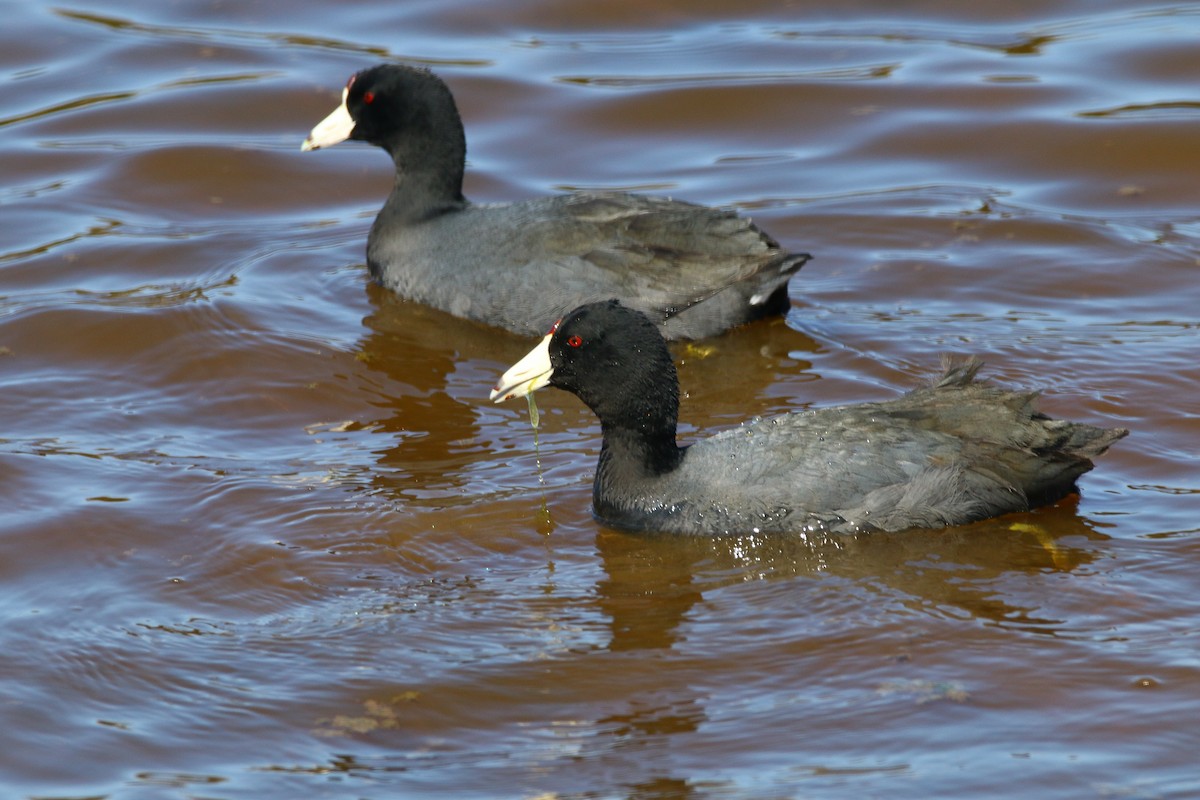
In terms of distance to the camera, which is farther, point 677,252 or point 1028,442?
point 677,252

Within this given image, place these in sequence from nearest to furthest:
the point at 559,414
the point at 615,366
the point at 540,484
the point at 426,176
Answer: the point at 615,366 → the point at 540,484 → the point at 559,414 → the point at 426,176

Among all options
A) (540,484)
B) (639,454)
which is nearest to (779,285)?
(540,484)

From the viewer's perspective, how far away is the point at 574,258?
8.01 m

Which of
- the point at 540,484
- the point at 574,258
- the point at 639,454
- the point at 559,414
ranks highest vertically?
the point at 574,258

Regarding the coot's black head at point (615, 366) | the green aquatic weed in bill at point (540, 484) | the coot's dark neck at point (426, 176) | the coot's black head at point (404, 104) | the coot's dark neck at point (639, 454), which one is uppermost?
the coot's black head at point (404, 104)

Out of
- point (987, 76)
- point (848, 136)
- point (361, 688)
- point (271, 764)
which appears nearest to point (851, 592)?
point (361, 688)

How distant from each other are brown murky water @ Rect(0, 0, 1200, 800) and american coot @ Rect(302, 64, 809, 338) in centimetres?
19

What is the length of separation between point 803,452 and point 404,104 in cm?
400

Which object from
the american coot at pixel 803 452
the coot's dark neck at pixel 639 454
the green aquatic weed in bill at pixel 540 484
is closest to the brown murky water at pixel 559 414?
the green aquatic weed in bill at pixel 540 484

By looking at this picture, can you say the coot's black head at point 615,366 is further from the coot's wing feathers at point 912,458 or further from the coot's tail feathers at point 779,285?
the coot's tail feathers at point 779,285

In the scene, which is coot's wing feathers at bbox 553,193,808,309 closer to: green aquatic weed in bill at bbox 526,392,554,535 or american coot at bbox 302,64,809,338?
american coot at bbox 302,64,809,338

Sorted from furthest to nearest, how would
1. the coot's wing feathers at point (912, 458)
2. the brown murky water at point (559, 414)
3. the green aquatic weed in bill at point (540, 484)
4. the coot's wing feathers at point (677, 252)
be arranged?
1. the coot's wing feathers at point (677, 252)
2. the green aquatic weed in bill at point (540, 484)
3. the coot's wing feathers at point (912, 458)
4. the brown murky water at point (559, 414)

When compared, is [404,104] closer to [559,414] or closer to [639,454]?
[559,414]

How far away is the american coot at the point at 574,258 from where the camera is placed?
7.88 meters
